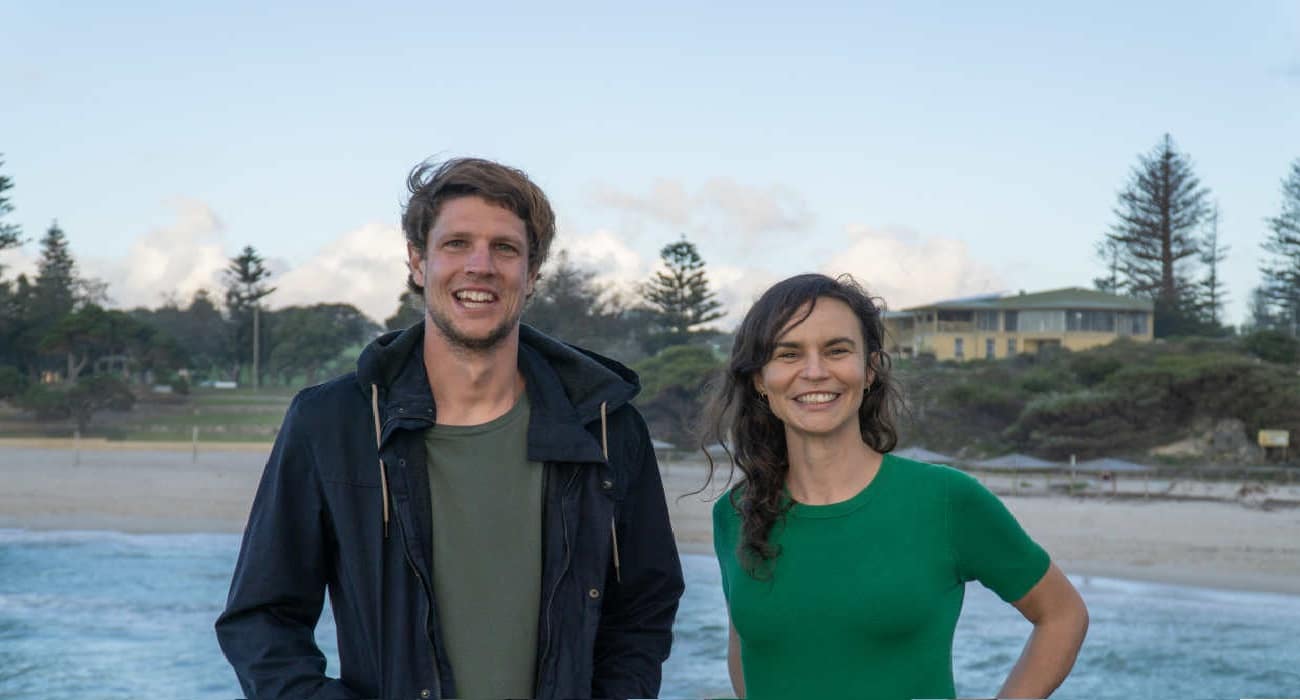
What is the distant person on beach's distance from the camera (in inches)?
76.3

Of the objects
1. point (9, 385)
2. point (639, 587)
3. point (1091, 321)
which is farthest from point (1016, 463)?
point (9, 385)

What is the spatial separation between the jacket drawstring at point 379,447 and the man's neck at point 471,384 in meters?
0.10

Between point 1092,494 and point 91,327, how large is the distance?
28514 millimetres

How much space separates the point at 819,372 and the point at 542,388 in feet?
1.52

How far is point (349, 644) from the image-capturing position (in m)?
2.12

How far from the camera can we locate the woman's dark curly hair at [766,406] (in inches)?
80.5

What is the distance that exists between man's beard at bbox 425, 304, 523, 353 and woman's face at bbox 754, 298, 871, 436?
430 mm

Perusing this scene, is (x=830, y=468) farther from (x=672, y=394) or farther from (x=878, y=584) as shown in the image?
(x=672, y=394)

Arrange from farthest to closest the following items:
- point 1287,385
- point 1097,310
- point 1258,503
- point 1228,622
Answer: point 1097,310 → point 1287,385 → point 1258,503 → point 1228,622

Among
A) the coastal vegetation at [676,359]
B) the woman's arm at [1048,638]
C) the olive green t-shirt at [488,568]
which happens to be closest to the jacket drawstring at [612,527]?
the olive green t-shirt at [488,568]

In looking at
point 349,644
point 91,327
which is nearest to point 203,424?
point 91,327

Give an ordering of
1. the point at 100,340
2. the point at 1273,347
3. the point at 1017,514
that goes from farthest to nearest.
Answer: the point at 100,340 < the point at 1273,347 < the point at 1017,514

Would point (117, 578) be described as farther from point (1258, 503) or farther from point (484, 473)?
point (1258, 503)

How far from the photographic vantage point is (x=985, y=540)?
6.53ft
